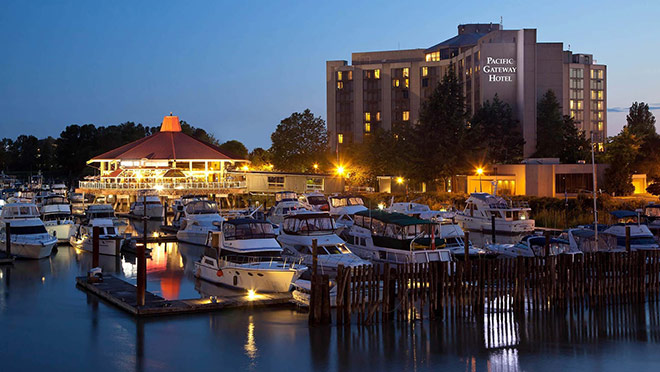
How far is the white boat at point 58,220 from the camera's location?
172ft

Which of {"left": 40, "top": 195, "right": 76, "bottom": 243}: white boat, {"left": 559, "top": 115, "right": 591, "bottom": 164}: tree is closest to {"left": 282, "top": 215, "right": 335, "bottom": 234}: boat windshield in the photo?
{"left": 40, "top": 195, "right": 76, "bottom": 243}: white boat

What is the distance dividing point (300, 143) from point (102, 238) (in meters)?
69.1

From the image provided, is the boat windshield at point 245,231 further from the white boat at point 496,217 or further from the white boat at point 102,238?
the white boat at point 496,217

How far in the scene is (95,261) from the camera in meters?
35.9

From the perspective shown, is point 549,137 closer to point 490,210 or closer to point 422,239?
point 490,210

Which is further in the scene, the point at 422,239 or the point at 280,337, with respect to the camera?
the point at 422,239

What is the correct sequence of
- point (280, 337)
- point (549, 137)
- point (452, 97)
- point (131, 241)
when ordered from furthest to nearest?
point (549, 137)
point (452, 97)
point (131, 241)
point (280, 337)

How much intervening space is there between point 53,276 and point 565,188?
5565cm

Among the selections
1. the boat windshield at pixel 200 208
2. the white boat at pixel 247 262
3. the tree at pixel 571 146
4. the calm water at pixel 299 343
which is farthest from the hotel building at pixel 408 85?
the calm water at pixel 299 343

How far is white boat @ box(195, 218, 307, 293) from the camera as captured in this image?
31609mm

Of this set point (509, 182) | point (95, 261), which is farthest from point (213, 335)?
point (509, 182)

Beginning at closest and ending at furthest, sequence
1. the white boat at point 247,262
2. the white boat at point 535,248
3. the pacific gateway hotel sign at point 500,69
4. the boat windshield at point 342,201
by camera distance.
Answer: the white boat at point 247,262 → the white boat at point 535,248 → the boat windshield at point 342,201 → the pacific gateway hotel sign at point 500,69

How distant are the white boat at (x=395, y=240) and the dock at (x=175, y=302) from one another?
325 inches

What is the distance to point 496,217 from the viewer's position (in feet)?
198
